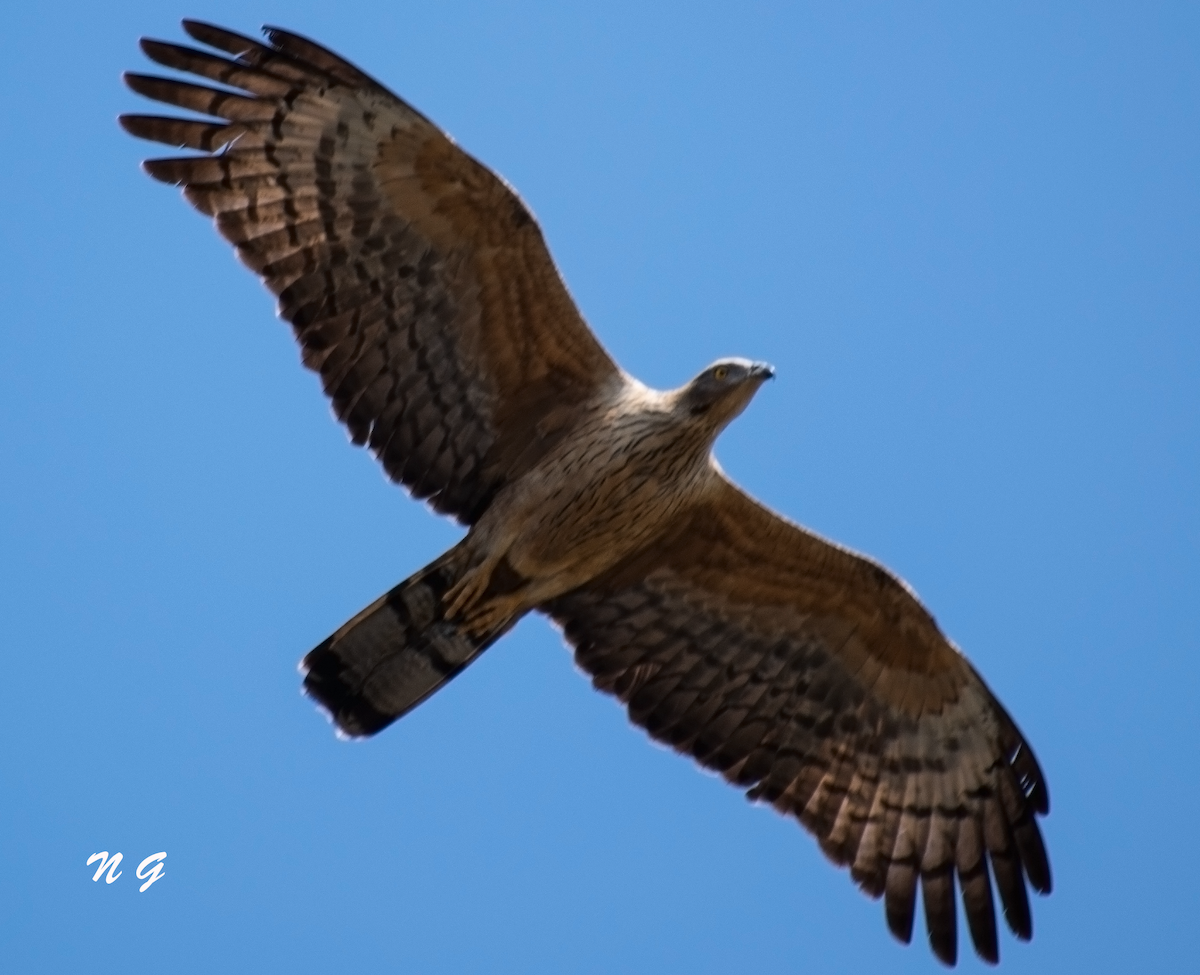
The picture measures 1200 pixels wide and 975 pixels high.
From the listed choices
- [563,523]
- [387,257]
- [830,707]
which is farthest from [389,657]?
[830,707]

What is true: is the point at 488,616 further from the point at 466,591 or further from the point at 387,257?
the point at 387,257

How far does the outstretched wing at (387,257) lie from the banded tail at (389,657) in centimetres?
58

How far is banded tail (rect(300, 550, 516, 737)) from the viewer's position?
792 cm

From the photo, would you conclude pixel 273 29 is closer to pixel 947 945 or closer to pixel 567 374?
pixel 567 374

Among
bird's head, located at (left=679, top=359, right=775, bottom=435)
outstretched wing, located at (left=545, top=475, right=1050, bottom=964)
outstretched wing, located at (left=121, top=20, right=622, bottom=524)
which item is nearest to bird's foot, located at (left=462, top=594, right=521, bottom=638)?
outstretched wing, located at (left=121, top=20, right=622, bottom=524)

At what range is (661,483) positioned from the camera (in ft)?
26.8

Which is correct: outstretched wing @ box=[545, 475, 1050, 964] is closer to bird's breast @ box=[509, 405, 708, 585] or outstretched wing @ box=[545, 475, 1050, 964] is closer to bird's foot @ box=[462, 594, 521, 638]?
bird's breast @ box=[509, 405, 708, 585]

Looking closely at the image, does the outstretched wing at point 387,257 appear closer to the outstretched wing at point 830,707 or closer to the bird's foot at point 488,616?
the bird's foot at point 488,616

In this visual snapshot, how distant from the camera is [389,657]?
800 cm

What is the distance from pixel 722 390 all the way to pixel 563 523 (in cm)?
97

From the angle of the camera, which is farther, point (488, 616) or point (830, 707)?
point (830, 707)

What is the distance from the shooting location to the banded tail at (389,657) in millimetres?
7922

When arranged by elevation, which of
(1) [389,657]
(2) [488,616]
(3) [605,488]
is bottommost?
(1) [389,657]

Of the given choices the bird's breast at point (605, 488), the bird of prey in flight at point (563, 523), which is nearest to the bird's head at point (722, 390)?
the bird of prey in flight at point (563, 523)
